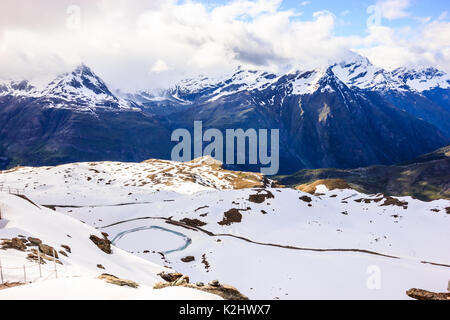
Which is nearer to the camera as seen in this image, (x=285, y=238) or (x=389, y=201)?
(x=285, y=238)

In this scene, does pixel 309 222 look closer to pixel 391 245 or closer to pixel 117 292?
pixel 391 245

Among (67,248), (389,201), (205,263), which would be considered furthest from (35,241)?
(389,201)

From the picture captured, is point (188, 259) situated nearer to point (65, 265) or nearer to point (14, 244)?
point (65, 265)

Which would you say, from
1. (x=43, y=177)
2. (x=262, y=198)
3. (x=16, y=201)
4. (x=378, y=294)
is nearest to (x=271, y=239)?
(x=262, y=198)

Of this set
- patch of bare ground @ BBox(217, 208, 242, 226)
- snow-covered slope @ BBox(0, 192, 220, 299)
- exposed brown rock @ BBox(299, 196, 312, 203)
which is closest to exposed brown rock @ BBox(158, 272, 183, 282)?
snow-covered slope @ BBox(0, 192, 220, 299)

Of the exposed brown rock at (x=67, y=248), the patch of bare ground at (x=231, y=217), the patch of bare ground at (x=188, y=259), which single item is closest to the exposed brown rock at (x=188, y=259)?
the patch of bare ground at (x=188, y=259)
